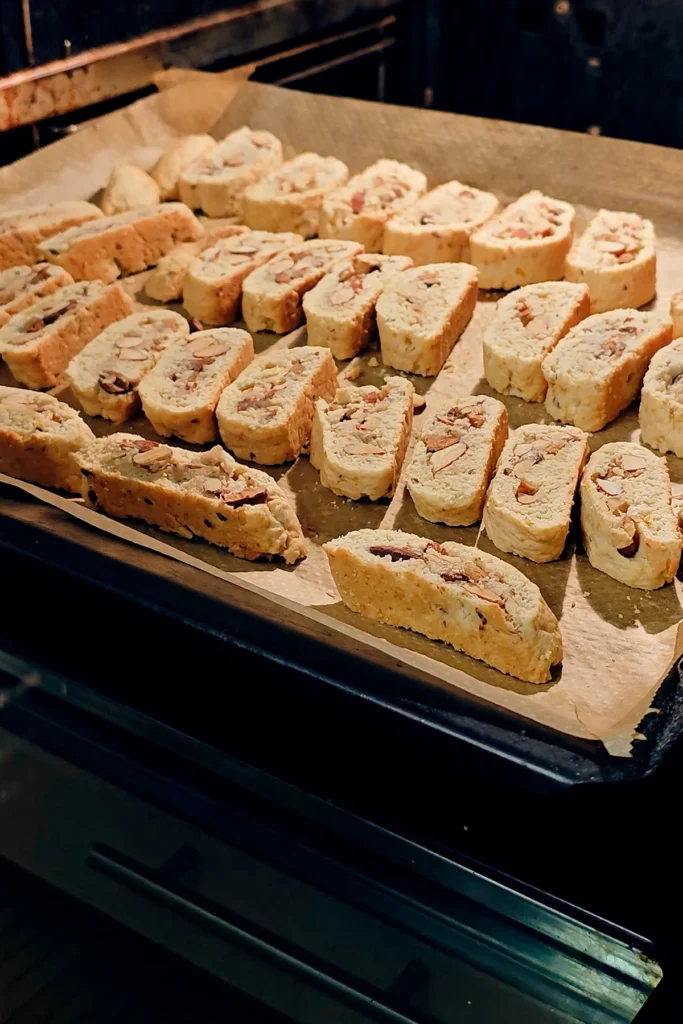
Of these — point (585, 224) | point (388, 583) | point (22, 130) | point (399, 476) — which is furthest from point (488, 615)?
point (22, 130)

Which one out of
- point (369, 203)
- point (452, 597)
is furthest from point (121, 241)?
point (452, 597)

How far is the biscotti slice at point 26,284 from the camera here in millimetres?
3281

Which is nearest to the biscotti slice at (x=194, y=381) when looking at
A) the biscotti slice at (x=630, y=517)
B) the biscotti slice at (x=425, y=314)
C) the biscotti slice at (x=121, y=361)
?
the biscotti slice at (x=121, y=361)

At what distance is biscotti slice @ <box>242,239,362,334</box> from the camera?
3174 millimetres

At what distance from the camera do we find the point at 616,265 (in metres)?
3.16

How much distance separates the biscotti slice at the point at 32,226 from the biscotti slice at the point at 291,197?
58cm

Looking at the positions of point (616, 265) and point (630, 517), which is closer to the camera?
point (630, 517)

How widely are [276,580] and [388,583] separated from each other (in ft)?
0.99

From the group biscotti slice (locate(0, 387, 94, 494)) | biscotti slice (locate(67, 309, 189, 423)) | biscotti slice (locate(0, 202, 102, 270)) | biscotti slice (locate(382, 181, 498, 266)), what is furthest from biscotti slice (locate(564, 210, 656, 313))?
biscotti slice (locate(0, 202, 102, 270))

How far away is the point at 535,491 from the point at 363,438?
0.47 meters

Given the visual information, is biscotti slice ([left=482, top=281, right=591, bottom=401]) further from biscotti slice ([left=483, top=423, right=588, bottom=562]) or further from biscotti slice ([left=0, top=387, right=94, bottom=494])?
biscotti slice ([left=0, top=387, right=94, bottom=494])

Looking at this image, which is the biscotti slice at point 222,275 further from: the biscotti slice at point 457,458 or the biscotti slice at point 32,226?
the biscotti slice at point 457,458

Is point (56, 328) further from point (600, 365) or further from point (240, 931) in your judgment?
point (240, 931)

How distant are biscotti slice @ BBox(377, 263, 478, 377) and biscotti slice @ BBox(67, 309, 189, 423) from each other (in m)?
0.64
